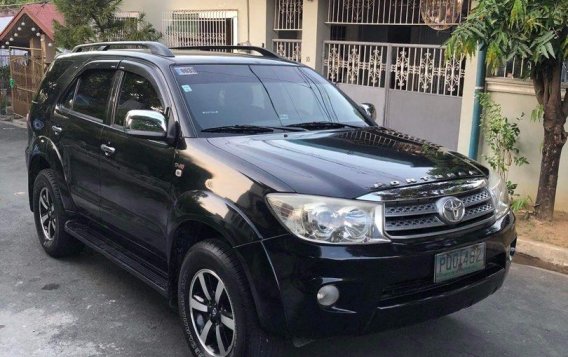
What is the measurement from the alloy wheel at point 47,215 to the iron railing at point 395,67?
195 inches

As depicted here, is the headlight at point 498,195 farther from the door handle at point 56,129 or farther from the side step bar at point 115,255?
the door handle at point 56,129

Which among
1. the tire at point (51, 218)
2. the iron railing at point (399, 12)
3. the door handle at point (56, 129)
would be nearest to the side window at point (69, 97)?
the door handle at point (56, 129)

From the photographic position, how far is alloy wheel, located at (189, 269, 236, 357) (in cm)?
311

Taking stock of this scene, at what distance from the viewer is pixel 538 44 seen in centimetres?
512

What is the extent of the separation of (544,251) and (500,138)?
1818 millimetres

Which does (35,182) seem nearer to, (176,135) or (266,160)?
(176,135)

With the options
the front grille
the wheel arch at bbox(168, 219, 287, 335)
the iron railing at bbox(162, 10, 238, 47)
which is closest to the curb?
the front grille

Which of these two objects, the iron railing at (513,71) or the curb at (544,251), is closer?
the curb at (544,251)

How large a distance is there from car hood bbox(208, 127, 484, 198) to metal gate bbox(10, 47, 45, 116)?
13.8 metres

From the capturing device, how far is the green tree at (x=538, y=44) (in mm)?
5027

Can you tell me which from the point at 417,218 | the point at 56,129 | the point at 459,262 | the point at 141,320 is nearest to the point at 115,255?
the point at 141,320

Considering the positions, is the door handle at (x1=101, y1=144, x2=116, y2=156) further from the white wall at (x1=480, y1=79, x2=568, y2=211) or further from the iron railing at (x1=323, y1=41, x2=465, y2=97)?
the white wall at (x1=480, y1=79, x2=568, y2=211)

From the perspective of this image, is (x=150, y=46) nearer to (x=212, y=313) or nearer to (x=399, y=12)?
(x=212, y=313)

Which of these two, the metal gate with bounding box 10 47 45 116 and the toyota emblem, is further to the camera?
the metal gate with bounding box 10 47 45 116
